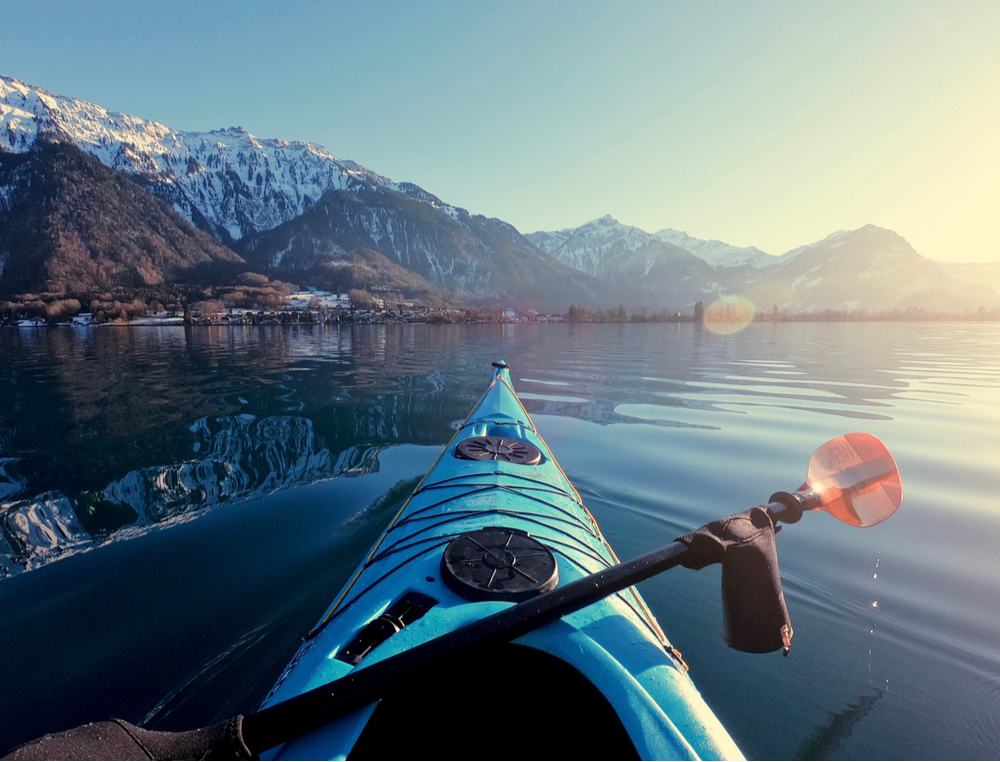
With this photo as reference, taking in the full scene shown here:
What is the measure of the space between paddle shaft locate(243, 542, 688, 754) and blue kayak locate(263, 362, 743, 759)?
77mm

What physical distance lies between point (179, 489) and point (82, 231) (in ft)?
653

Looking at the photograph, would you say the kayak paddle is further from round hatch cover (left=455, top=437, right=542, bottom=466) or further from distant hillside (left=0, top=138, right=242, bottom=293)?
distant hillside (left=0, top=138, right=242, bottom=293)

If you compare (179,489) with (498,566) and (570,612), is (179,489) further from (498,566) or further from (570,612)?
(570,612)

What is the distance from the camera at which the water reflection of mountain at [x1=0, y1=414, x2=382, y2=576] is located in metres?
5.19

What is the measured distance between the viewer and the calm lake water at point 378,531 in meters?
3.22

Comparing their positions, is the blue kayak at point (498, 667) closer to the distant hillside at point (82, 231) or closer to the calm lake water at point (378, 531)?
the calm lake water at point (378, 531)

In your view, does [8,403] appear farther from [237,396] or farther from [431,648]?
[431,648]

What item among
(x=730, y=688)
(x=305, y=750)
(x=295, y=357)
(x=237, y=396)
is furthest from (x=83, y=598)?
(x=295, y=357)

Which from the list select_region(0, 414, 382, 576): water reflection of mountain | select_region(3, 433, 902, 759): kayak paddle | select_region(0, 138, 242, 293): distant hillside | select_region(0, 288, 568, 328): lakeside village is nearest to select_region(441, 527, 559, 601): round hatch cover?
select_region(3, 433, 902, 759): kayak paddle

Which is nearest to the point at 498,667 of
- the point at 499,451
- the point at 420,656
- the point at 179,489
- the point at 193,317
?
the point at 420,656

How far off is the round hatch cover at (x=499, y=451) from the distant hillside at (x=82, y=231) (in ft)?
517

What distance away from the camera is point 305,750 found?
165 cm

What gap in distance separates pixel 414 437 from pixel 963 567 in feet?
28.1

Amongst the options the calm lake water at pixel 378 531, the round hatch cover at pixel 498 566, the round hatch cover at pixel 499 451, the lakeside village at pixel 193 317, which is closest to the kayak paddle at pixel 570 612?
the round hatch cover at pixel 498 566
